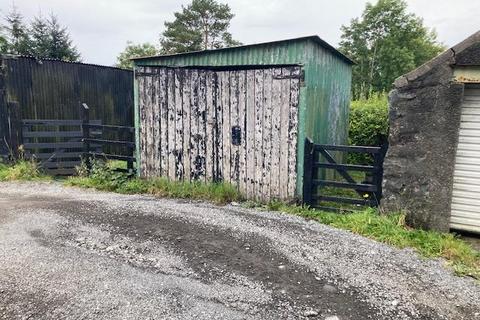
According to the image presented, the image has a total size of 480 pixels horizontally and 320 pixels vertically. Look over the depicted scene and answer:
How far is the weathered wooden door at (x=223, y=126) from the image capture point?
19.7ft

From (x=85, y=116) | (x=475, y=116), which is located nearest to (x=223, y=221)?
(x=475, y=116)

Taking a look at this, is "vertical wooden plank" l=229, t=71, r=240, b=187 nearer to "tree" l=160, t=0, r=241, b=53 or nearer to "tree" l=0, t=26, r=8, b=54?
"tree" l=0, t=26, r=8, b=54

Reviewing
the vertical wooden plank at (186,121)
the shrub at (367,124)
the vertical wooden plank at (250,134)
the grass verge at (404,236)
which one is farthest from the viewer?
the shrub at (367,124)

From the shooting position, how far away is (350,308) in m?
3.03

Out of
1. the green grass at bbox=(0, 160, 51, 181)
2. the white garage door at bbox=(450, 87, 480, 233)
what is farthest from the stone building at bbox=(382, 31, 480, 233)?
the green grass at bbox=(0, 160, 51, 181)

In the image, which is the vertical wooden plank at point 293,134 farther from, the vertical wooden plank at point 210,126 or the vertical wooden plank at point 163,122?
the vertical wooden plank at point 163,122

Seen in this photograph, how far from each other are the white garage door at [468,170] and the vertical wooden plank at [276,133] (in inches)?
103

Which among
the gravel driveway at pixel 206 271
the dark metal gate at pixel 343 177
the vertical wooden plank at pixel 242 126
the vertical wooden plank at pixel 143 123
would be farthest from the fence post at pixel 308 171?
the vertical wooden plank at pixel 143 123

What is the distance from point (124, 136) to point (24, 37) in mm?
14055

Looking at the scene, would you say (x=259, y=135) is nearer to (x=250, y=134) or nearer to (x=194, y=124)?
(x=250, y=134)

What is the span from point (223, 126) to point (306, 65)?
1801mm

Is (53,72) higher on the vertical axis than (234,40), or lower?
lower

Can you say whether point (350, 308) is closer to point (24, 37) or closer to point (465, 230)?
point (465, 230)

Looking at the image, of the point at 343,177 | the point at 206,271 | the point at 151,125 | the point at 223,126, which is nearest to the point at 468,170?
the point at 343,177
